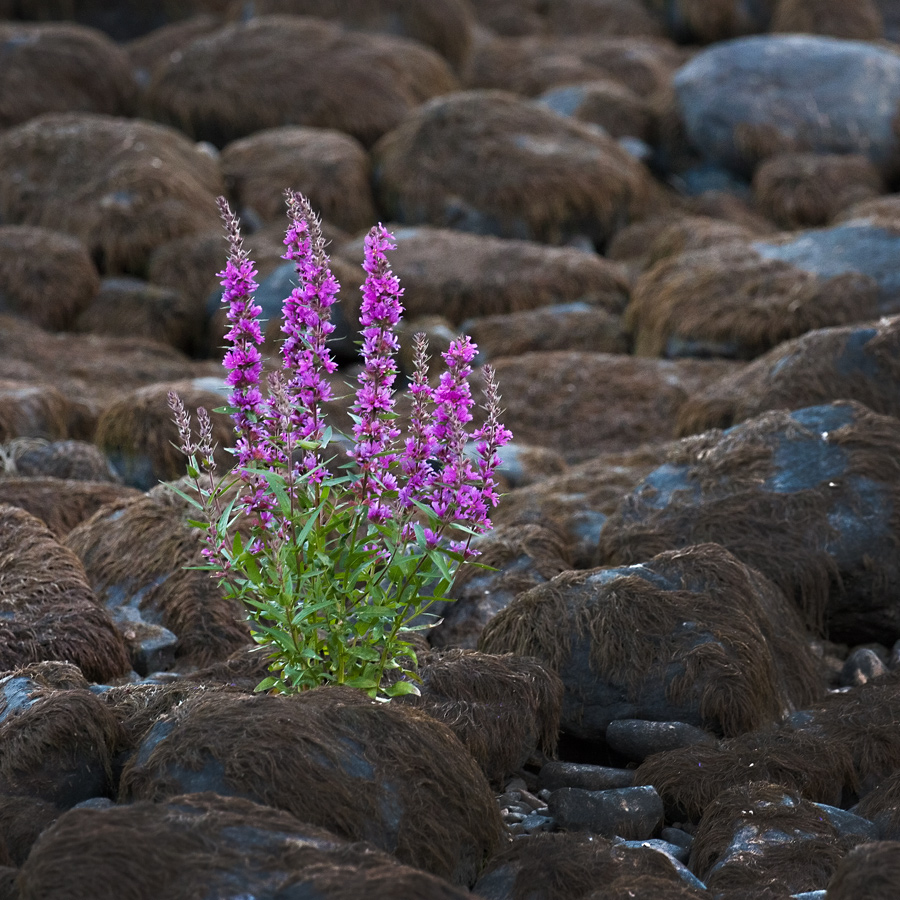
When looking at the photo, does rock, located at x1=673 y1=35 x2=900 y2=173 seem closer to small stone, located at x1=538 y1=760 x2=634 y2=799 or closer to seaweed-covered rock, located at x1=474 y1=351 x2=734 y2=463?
seaweed-covered rock, located at x1=474 y1=351 x2=734 y2=463

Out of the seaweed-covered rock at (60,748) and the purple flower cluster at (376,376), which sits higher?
the purple flower cluster at (376,376)

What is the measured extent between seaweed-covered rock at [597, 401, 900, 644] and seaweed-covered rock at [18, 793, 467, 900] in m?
3.27

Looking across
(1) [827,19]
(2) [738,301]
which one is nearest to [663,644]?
(2) [738,301]

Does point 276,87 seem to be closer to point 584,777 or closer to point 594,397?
point 594,397

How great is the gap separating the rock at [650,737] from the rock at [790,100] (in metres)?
11.0

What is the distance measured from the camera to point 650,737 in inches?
187

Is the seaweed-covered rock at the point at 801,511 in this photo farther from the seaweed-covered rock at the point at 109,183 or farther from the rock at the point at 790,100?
the rock at the point at 790,100

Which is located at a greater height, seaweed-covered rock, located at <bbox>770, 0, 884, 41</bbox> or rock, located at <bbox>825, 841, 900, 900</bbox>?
seaweed-covered rock, located at <bbox>770, 0, 884, 41</bbox>

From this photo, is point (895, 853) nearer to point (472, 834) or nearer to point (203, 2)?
point (472, 834)

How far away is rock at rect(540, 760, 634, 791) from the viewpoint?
4539mm

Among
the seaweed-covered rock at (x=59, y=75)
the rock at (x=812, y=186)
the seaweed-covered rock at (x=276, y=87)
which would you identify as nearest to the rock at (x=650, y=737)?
the rock at (x=812, y=186)

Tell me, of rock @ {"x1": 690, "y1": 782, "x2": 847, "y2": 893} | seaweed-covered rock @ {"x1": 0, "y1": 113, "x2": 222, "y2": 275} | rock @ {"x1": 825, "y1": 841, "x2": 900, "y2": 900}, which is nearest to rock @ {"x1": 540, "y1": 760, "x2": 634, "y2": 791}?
rock @ {"x1": 690, "y1": 782, "x2": 847, "y2": 893}

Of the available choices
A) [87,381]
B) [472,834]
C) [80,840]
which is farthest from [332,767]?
[87,381]

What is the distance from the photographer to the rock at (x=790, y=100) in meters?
14.5
